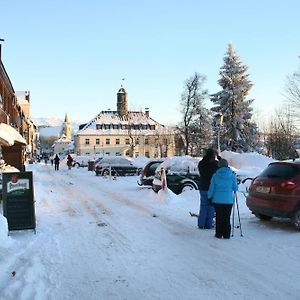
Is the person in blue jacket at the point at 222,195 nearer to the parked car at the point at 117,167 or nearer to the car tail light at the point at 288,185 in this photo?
the car tail light at the point at 288,185

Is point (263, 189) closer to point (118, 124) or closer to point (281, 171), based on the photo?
point (281, 171)

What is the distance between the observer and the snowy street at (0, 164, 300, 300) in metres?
5.90

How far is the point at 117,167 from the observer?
115ft

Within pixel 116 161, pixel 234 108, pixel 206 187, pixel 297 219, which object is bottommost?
pixel 297 219

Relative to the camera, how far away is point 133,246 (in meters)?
8.58

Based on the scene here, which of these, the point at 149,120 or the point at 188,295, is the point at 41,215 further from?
the point at 149,120

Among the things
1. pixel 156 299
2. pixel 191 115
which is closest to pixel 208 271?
pixel 156 299

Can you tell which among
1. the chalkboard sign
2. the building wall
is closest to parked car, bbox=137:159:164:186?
the chalkboard sign

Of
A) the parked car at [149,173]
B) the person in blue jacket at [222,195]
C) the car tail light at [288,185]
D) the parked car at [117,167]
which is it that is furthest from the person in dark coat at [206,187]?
the parked car at [117,167]

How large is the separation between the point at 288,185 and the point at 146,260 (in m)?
4.00

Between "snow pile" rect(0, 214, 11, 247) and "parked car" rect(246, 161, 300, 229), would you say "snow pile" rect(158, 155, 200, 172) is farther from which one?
"snow pile" rect(0, 214, 11, 247)

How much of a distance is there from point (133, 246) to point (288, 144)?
4820 cm

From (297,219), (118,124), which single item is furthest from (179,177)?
(118,124)

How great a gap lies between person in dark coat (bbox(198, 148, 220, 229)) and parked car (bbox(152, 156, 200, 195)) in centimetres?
701
